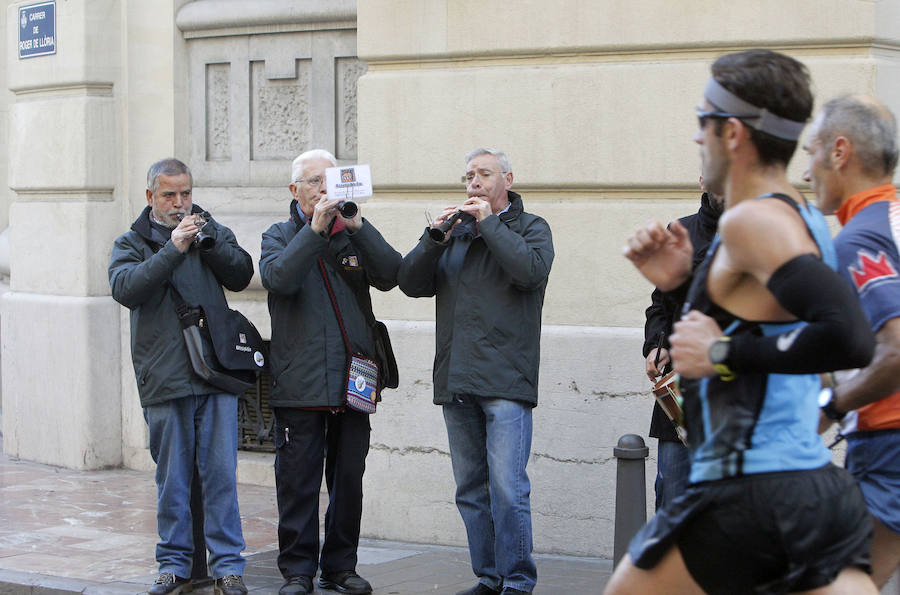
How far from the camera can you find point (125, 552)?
6.91 m

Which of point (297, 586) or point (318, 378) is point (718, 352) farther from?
point (297, 586)

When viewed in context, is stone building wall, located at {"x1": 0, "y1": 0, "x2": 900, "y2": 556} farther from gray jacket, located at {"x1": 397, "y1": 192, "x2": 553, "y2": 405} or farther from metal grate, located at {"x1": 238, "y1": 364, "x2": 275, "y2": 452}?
gray jacket, located at {"x1": 397, "y1": 192, "x2": 553, "y2": 405}

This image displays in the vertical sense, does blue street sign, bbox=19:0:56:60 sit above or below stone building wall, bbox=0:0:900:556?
above

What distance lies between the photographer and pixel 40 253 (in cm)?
953

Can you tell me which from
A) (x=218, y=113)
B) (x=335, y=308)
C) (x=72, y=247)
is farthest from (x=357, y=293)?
(x=72, y=247)

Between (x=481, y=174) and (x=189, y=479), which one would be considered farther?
(x=189, y=479)

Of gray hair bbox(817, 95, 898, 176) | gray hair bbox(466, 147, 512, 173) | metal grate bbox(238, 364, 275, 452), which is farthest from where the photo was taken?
metal grate bbox(238, 364, 275, 452)

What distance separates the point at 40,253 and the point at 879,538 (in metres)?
7.23

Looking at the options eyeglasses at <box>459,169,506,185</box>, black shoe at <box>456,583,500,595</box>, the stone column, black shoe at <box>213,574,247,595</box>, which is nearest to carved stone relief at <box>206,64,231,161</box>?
the stone column

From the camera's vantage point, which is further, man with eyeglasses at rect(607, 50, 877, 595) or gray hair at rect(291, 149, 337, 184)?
gray hair at rect(291, 149, 337, 184)

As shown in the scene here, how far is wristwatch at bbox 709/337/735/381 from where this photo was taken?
2.90 m

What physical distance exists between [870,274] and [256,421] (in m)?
5.93

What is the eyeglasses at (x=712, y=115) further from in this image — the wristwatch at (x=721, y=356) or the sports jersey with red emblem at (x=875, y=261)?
the sports jersey with red emblem at (x=875, y=261)

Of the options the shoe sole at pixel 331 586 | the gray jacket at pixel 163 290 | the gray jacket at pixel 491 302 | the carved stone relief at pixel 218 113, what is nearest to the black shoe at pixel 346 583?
the shoe sole at pixel 331 586
